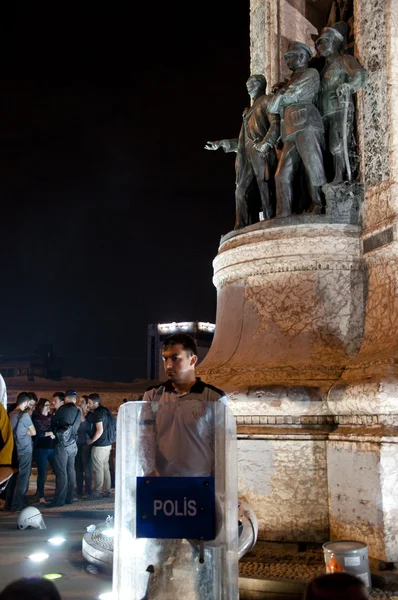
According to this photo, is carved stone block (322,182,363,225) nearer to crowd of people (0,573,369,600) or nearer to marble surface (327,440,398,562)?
marble surface (327,440,398,562)

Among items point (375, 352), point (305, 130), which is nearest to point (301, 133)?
point (305, 130)

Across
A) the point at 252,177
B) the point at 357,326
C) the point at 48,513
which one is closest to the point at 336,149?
the point at 252,177

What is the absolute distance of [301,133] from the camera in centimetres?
528

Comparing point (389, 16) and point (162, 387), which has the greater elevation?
point (389, 16)

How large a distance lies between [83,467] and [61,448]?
161cm

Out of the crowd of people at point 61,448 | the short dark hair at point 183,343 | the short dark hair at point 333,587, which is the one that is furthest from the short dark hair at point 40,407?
the short dark hair at point 333,587

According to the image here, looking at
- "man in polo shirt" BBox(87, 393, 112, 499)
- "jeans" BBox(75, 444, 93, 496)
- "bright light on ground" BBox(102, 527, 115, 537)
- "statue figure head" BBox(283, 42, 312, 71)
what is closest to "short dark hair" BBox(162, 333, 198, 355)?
"bright light on ground" BBox(102, 527, 115, 537)

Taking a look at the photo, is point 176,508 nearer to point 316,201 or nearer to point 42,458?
point 316,201

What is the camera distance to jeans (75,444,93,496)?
361 inches

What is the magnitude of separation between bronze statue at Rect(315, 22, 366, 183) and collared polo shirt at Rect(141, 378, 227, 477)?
3350 millimetres

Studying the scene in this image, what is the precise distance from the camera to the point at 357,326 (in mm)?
4840

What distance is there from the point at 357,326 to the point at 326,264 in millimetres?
546

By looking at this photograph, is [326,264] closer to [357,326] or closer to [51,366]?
[357,326]

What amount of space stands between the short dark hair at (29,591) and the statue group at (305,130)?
13.0 ft
